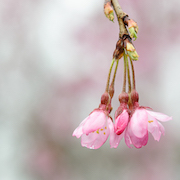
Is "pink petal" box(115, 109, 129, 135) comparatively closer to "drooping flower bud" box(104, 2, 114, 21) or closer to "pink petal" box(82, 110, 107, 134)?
"pink petal" box(82, 110, 107, 134)

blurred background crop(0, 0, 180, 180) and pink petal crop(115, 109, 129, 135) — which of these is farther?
blurred background crop(0, 0, 180, 180)

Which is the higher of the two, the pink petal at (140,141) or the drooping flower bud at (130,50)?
the drooping flower bud at (130,50)

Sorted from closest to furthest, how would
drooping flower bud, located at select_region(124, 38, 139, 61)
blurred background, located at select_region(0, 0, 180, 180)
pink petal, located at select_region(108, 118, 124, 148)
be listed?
1. drooping flower bud, located at select_region(124, 38, 139, 61)
2. pink petal, located at select_region(108, 118, 124, 148)
3. blurred background, located at select_region(0, 0, 180, 180)

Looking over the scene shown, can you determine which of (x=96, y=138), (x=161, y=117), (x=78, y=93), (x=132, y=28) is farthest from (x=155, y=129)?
(x=78, y=93)

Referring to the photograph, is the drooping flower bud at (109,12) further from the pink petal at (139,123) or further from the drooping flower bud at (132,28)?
the pink petal at (139,123)

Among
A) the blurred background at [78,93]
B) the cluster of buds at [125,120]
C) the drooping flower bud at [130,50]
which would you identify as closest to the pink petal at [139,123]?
the cluster of buds at [125,120]

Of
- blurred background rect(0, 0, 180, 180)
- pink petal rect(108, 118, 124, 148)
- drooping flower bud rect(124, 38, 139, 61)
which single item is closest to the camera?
drooping flower bud rect(124, 38, 139, 61)

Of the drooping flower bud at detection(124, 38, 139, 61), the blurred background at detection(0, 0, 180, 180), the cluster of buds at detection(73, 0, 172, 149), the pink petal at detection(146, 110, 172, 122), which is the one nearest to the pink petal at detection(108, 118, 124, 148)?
the cluster of buds at detection(73, 0, 172, 149)
